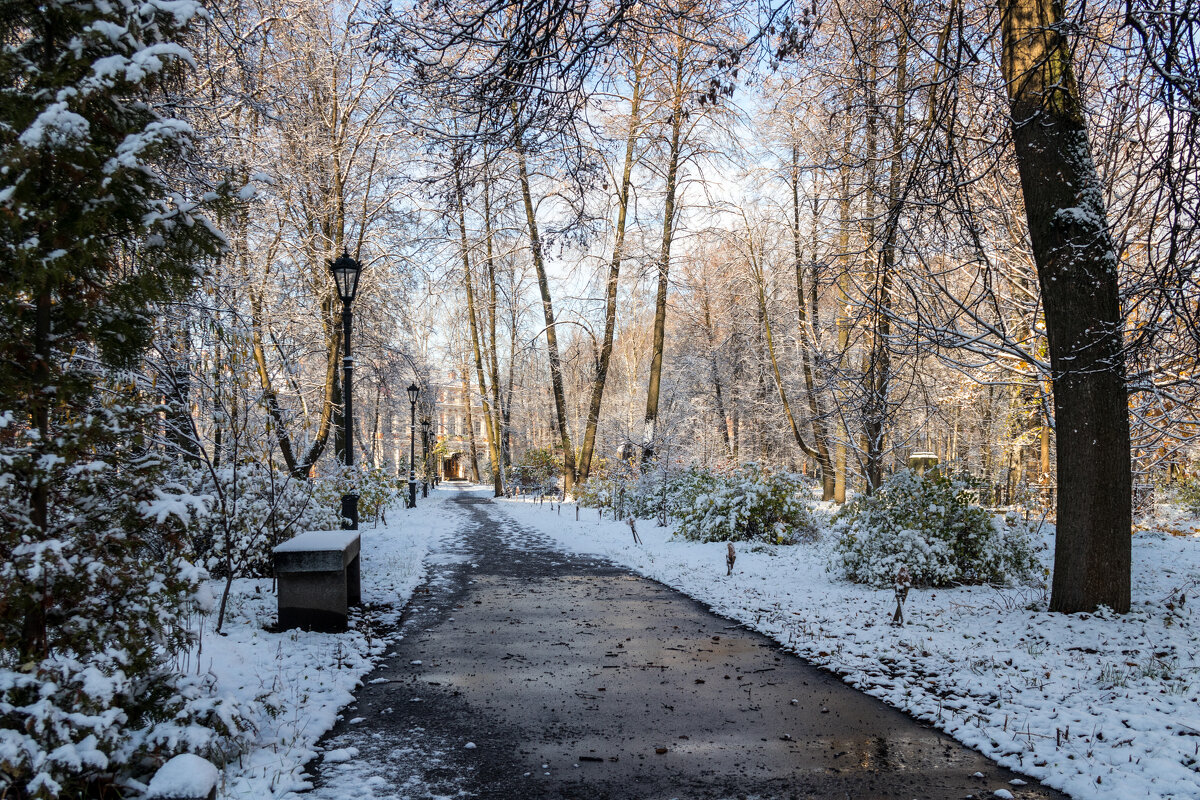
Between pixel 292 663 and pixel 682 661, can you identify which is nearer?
pixel 292 663

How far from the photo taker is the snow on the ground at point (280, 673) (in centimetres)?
360

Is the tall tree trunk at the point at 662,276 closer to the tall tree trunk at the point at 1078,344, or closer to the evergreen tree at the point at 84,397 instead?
the tall tree trunk at the point at 1078,344

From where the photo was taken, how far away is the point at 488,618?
24.6 ft

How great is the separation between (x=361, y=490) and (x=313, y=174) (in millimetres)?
7618

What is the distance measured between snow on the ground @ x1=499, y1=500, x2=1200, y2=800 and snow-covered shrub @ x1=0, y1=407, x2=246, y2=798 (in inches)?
173

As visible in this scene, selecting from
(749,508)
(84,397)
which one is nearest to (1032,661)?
(84,397)

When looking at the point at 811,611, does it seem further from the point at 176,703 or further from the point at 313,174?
the point at 313,174

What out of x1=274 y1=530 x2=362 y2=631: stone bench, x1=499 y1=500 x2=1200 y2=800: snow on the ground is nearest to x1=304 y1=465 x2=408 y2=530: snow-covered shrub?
x1=274 y1=530 x2=362 y2=631: stone bench

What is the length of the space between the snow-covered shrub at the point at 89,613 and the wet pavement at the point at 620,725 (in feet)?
2.95

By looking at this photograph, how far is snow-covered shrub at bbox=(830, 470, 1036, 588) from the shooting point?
8.14 m

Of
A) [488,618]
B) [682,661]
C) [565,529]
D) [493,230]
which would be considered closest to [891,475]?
[682,661]

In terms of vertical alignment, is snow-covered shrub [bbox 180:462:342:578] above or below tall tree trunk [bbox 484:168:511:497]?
below

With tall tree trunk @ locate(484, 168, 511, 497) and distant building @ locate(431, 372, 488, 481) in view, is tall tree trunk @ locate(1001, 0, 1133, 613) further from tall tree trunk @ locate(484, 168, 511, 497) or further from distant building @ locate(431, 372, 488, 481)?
distant building @ locate(431, 372, 488, 481)

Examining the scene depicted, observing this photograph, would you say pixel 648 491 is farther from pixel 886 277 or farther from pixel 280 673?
pixel 280 673
